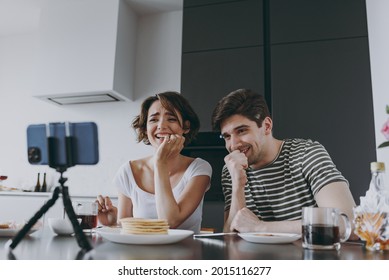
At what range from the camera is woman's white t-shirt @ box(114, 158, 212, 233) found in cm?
140

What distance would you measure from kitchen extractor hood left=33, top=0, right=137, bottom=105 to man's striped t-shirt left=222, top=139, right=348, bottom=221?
1.55 metres

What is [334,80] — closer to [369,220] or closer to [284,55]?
[284,55]

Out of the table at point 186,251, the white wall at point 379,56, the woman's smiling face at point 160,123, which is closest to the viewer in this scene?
the table at point 186,251

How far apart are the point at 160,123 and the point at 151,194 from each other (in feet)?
0.94

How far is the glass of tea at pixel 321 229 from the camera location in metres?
0.75

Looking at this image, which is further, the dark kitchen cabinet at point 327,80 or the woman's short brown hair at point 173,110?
the dark kitchen cabinet at point 327,80

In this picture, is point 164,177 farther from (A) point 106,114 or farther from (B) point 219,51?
(A) point 106,114

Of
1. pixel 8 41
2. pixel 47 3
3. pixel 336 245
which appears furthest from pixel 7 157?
pixel 336 245

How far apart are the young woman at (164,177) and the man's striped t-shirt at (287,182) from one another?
17 centimetres

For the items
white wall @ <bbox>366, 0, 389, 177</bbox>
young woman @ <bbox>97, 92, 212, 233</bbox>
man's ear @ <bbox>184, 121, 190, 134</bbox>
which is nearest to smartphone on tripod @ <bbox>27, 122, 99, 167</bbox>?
young woman @ <bbox>97, 92, 212, 233</bbox>

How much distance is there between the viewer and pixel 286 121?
2.17 meters

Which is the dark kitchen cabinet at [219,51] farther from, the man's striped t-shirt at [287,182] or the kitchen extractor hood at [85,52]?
the man's striped t-shirt at [287,182]

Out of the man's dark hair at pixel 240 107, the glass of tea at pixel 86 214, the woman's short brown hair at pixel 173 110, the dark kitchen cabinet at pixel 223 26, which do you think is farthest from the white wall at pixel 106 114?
A: the glass of tea at pixel 86 214

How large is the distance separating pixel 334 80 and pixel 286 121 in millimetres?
353
